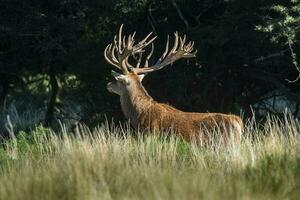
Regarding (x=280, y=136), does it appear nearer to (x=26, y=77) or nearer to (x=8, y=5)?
(x=8, y=5)

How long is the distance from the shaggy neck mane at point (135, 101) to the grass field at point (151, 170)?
2015 mm

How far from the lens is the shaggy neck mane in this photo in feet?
43.2

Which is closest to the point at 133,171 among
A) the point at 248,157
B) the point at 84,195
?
the point at 84,195

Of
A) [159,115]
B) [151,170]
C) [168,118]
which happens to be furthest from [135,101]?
[151,170]

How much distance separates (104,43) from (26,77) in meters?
8.45

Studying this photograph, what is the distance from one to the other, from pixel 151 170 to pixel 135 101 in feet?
15.9

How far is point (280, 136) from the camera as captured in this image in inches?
427

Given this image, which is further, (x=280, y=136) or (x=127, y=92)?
(x=127, y=92)

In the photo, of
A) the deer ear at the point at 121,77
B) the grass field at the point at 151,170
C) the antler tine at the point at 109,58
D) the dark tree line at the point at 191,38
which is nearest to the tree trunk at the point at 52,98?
the dark tree line at the point at 191,38

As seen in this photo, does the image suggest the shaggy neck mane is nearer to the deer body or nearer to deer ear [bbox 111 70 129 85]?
the deer body

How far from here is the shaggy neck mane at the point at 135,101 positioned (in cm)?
1318

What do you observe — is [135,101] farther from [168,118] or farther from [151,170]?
[151,170]

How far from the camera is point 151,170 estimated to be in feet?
28.0

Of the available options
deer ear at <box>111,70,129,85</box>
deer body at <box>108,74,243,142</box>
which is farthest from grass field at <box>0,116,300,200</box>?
deer ear at <box>111,70,129,85</box>
